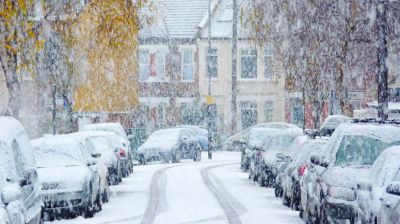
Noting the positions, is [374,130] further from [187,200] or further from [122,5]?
[122,5]

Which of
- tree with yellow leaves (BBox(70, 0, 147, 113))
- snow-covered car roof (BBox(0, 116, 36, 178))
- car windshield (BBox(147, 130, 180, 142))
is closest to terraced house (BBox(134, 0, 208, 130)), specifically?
tree with yellow leaves (BBox(70, 0, 147, 113))

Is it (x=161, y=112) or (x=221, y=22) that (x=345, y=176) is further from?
(x=221, y=22)

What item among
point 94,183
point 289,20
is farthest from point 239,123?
point 94,183

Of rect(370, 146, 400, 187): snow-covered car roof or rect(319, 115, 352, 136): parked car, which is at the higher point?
rect(370, 146, 400, 187): snow-covered car roof

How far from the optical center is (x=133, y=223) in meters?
17.3

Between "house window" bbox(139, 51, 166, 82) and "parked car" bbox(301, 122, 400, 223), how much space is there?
4531 cm

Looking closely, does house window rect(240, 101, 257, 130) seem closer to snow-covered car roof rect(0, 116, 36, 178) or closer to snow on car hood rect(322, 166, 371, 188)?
snow on car hood rect(322, 166, 371, 188)

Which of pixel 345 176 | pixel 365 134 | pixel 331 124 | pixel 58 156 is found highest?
pixel 365 134

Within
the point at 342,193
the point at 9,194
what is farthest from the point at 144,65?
the point at 9,194

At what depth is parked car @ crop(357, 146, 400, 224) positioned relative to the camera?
→ 10609 millimetres

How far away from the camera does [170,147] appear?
136 ft

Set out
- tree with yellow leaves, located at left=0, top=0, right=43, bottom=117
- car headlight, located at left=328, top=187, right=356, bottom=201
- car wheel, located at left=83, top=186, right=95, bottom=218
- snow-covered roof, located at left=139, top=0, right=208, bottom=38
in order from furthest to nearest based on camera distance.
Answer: snow-covered roof, located at left=139, top=0, right=208, bottom=38, tree with yellow leaves, located at left=0, top=0, right=43, bottom=117, car wheel, located at left=83, top=186, right=95, bottom=218, car headlight, located at left=328, top=187, right=356, bottom=201

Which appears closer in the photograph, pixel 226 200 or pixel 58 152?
pixel 58 152

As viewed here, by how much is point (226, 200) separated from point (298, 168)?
10.7 feet
